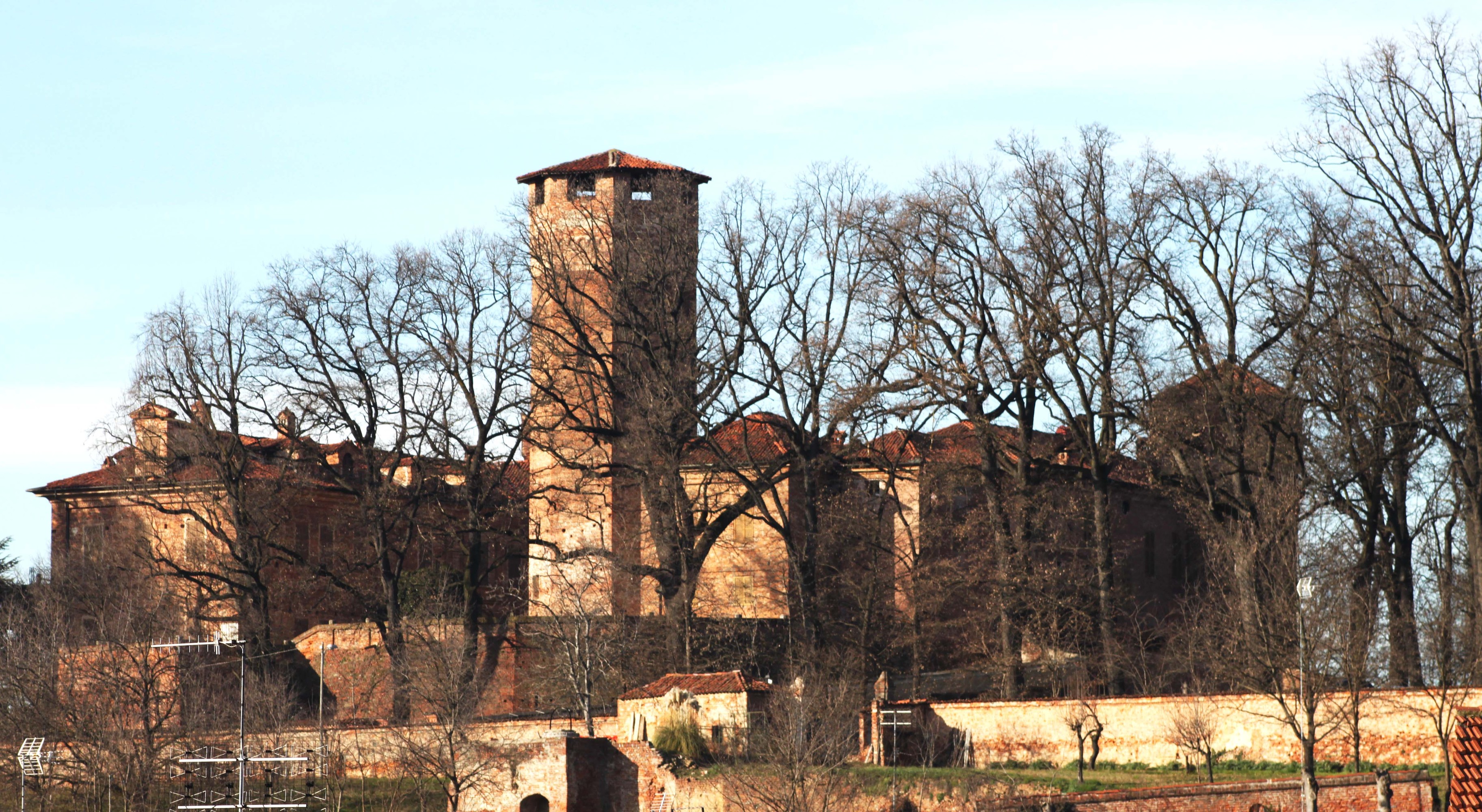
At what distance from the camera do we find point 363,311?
45344 millimetres

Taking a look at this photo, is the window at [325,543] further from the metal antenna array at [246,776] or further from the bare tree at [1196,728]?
the bare tree at [1196,728]

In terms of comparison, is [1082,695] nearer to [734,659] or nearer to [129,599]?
[734,659]

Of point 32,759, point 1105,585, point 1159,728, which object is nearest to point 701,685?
point 1159,728

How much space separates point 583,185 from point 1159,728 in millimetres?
23105

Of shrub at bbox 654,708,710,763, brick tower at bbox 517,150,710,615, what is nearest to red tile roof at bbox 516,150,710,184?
brick tower at bbox 517,150,710,615

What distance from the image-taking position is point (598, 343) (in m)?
45.4

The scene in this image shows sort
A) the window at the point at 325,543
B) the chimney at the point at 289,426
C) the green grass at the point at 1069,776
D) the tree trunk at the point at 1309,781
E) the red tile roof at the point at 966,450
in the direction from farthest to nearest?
the window at the point at 325,543, the chimney at the point at 289,426, the red tile roof at the point at 966,450, the green grass at the point at 1069,776, the tree trunk at the point at 1309,781

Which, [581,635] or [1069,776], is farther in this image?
[581,635]

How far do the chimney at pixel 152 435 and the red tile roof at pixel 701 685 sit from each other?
59.1 feet

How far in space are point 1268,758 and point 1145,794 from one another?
364 cm

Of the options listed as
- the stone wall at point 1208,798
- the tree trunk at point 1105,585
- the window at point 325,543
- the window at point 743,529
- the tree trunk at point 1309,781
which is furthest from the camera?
the window at point 325,543

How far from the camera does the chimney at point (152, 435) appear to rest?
4506 cm

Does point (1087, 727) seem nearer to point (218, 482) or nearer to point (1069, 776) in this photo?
Answer: point (1069, 776)

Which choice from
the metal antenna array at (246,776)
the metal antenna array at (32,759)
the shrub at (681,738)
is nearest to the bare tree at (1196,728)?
the shrub at (681,738)
